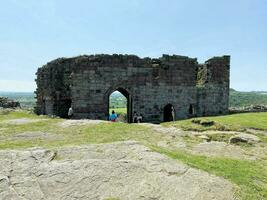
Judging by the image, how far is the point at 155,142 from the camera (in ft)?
34.2

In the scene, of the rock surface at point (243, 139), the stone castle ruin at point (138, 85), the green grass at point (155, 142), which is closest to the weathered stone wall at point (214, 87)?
the stone castle ruin at point (138, 85)

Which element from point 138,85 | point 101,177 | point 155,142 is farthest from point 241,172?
point 138,85

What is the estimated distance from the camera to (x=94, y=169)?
6.55 metres

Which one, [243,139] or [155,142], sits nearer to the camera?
[155,142]

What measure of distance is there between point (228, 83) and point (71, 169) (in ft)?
79.8

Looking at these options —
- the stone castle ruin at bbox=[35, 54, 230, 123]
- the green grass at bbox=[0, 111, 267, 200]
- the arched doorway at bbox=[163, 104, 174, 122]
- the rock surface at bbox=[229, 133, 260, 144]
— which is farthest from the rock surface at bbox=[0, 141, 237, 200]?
the arched doorway at bbox=[163, 104, 174, 122]

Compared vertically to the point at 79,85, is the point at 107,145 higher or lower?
lower

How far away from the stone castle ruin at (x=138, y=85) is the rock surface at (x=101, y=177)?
16653mm

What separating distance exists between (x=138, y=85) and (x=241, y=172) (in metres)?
18.2

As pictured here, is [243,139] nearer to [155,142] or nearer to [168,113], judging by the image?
[155,142]

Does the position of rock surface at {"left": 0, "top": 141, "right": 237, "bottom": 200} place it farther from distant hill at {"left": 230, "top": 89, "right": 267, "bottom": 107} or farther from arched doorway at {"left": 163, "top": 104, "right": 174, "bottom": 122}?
distant hill at {"left": 230, "top": 89, "right": 267, "bottom": 107}

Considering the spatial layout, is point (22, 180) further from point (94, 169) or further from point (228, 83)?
point (228, 83)

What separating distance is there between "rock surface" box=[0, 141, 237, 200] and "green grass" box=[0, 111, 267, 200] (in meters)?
0.44

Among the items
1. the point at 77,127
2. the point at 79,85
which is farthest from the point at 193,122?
the point at 79,85
